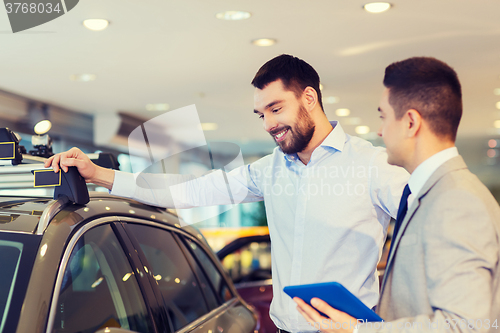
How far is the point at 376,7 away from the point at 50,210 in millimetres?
3273

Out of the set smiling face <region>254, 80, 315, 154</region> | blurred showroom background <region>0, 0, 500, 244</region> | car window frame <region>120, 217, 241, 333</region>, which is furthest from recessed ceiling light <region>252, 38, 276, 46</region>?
smiling face <region>254, 80, 315, 154</region>

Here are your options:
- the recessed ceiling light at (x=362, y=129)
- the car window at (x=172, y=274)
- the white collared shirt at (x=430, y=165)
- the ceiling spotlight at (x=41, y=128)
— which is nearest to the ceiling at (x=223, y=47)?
the ceiling spotlight at (x=41, y=128)

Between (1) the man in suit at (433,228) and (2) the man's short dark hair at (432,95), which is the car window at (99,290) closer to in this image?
(1) the man in suit at (433,228)

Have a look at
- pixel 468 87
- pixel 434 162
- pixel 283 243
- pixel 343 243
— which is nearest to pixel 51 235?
pixel 283 243

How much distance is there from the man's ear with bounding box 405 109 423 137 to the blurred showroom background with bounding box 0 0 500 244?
1429mm

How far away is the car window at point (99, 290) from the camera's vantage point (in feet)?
4.82

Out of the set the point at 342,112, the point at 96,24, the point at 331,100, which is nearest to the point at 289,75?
the point at 96,24

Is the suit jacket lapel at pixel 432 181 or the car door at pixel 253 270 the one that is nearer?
the suit jacket lapel at pixel 432 181

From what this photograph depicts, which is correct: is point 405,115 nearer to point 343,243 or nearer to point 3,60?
point 343,243

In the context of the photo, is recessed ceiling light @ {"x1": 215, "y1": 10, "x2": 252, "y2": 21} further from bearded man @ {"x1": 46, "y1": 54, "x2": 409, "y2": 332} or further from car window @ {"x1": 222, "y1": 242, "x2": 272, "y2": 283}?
bearded man @ {"x1": 46, "y1": 54, "x2": 409, "y2": 332}

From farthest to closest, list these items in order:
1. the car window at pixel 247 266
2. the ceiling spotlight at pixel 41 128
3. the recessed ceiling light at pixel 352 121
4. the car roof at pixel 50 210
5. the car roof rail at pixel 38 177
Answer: the recessed ceiling light at pixel 352 121 < the car window at pixel 247 266 < the ceiling spotlight at pixel 41 128 < the car roof rail at pixel 38 177 < the car roof at pixel 50 210

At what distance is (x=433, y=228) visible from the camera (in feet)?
3.50

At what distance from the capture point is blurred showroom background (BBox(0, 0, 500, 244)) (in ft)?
13.3

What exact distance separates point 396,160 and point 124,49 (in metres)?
4.37
